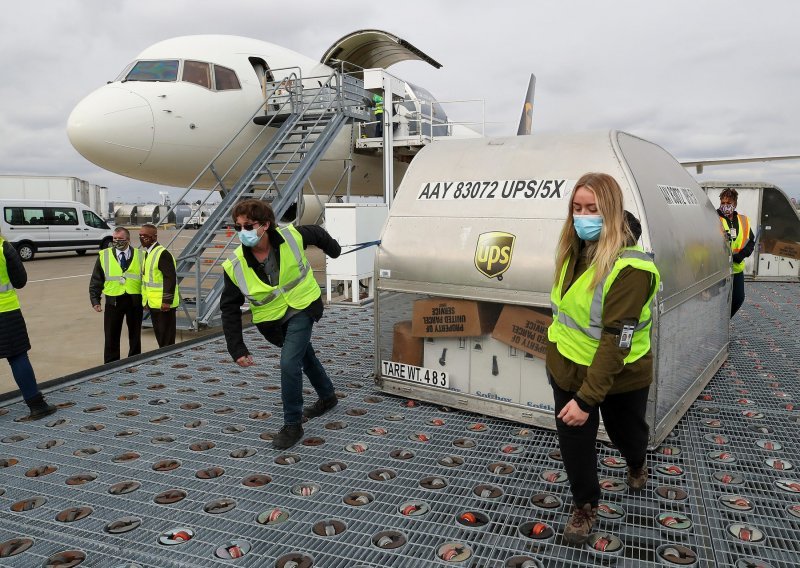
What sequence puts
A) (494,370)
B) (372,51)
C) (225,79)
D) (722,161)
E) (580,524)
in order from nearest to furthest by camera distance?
(580,524)
(494,370)
(225,79)
(372,51)
(722,161)

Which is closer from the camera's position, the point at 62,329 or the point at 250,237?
the point at 250,237

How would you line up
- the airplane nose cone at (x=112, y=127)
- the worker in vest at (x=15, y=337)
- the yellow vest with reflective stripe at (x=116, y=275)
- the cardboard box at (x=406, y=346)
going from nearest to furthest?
the worker in vest at (x=15, y=337) < the cardboard box at (x=406, y=346) < the yellow vest with reflective stripe at (x=116, y=275) < the airplane nose cone at (x=112, y=127)

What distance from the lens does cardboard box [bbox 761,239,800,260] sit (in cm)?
1160

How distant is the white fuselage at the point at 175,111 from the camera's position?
9.80m

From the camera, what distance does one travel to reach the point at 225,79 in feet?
36.2

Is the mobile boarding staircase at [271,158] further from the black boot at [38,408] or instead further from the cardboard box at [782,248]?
the cardboard box at [782,248]

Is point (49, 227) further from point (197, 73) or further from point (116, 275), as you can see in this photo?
point (116, 275)

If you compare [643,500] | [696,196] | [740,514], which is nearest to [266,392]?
[643,500]

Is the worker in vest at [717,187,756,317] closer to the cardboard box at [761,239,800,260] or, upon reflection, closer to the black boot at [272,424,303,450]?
the black boot at [272,424,303,450]

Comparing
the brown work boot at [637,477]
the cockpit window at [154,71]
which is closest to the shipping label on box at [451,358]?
the brown work boot at [637,477]

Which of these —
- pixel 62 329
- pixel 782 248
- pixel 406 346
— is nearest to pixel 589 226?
pixel 406 346

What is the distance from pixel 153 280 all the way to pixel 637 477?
5.35 m

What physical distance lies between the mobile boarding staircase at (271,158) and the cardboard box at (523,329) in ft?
17.6

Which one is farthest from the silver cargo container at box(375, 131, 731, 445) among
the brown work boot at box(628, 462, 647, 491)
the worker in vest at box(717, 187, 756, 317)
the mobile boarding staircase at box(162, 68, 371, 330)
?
the mobile boarding staircase at box(162, 68, 371, 330)
